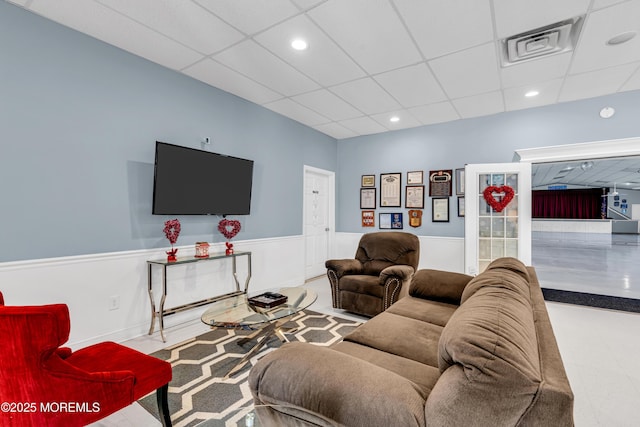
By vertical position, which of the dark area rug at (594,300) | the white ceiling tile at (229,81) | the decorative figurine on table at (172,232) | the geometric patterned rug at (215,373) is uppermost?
the white ceiling tile at (229,81)

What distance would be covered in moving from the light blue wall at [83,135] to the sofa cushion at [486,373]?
3.06 meters

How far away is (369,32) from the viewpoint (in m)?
2.55

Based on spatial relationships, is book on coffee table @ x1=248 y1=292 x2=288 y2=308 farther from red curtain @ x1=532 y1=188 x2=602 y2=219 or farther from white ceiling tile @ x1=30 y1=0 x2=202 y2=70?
red curtain @ x1=532 y1=188 x2=602 y2=219

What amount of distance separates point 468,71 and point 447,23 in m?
0.99

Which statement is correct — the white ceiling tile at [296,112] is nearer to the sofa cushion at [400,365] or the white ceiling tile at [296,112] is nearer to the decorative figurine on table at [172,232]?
the decorative figurine on table at [172,232]

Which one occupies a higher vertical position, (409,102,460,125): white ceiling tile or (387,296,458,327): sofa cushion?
(409,102,460,125): white ceiling tile

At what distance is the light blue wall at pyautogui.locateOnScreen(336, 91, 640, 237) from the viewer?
3908 mm

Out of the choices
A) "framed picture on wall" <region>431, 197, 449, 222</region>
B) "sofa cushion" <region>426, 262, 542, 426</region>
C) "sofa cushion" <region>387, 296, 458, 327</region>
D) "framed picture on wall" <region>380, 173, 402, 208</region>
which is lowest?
"sofa cushion" <region>387, 296, 458, 327</region>

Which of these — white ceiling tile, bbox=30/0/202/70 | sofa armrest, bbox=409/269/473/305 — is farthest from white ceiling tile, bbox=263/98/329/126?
sofa armrest, bbox=409/269/473/305

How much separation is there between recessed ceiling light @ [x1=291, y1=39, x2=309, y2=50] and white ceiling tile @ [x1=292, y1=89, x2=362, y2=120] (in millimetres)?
986

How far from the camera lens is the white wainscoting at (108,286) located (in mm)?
2357

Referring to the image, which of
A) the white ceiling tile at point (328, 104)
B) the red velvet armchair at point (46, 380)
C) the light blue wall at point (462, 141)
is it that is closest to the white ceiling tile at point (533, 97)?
the light blue wall at point (462, 141)

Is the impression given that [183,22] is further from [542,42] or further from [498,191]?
[498,191]

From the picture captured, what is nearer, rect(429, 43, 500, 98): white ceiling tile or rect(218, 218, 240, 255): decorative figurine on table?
rect(429, 43, 500, 98): white ceiling tile
